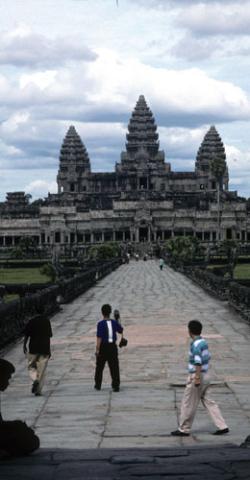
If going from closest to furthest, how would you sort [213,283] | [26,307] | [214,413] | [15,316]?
[214,413] < [15,316] < [26,307] < [213,283]

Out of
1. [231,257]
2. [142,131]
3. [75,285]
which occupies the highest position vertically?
[142,131]

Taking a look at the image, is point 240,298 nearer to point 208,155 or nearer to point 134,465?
point 134,465

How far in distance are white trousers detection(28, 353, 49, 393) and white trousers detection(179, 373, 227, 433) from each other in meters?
3.87

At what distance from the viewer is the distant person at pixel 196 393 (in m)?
11.7

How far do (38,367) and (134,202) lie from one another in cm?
15896

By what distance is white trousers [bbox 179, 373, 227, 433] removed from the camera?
38.5ft

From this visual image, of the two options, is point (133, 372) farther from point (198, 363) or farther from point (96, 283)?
point (96, 283)

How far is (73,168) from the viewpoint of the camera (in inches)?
7451

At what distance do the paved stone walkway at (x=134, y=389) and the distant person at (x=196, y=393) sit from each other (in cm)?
18

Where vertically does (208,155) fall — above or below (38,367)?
above

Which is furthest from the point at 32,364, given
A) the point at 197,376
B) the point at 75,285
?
the point at 75,285

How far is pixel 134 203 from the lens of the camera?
174 metres

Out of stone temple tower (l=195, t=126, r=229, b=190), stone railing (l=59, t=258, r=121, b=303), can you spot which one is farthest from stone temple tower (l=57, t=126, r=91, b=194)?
stone railing (l=59, t=258, r=121, b=303)

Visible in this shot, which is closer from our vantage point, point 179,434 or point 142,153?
point 179,434
